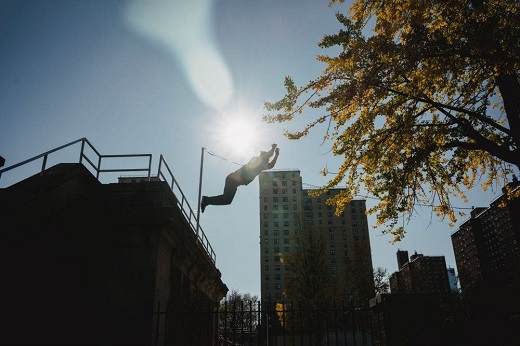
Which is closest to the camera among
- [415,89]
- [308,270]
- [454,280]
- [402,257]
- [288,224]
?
[415,89]

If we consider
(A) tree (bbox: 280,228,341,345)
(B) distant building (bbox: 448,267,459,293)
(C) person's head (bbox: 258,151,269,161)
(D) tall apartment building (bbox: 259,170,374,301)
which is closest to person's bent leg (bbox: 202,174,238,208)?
(C) person's head (bbox: 258,151,269,161)

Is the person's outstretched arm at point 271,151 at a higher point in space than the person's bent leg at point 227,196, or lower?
higher

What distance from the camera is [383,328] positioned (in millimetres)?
6230

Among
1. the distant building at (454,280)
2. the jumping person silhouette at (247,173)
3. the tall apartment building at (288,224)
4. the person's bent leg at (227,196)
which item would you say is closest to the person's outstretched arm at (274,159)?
the jumping person silhouette at (247,173)

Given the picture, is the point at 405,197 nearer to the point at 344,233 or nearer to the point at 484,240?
the point at 344,233

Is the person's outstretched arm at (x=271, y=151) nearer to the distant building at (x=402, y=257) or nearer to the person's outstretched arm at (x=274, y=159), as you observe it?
the person's outstretched arm at (x=274, y=159)

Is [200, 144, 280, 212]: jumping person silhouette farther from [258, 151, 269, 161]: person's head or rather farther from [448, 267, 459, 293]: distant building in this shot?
[448, 267, 459, 293]: distant building

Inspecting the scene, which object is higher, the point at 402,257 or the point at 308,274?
the point at 402,257

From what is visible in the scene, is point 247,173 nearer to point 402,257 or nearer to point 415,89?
point 415,89

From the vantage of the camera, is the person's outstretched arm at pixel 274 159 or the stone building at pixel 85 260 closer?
the stone building at pixel 85 260

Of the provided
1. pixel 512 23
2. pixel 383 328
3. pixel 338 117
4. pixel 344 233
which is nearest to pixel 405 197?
pixel 338 117

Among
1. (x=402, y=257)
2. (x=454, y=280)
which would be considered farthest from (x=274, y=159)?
(x=454, y=280)

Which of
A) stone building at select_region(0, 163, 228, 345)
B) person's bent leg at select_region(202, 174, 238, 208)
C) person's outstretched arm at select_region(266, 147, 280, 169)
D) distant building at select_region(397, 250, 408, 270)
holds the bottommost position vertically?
stone building at select_region(0, 163, 228, 345)

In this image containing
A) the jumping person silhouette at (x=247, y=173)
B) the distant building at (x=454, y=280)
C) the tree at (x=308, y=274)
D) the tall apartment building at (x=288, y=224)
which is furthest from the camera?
the tall apartment building at (x=288, y=224)
